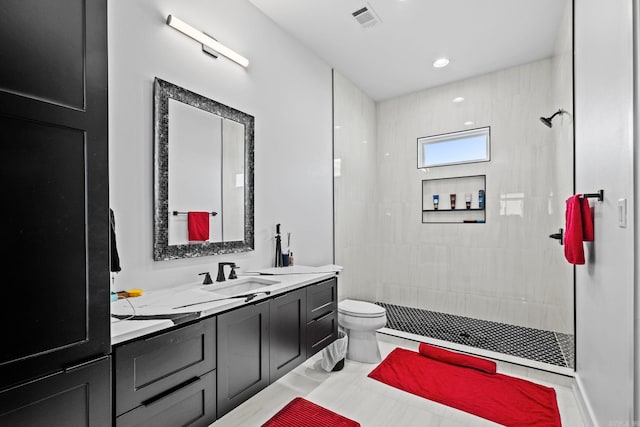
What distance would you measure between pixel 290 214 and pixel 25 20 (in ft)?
6.97

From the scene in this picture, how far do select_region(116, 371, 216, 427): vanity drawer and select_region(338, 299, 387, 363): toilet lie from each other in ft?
4.58

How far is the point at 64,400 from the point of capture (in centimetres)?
91

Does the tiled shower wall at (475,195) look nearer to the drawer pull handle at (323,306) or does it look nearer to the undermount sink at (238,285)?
the drawer pull handle at (323,306)

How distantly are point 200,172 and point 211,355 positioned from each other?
3.77 feet

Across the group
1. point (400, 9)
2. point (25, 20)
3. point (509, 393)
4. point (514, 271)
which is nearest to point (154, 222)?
point (25, 20)

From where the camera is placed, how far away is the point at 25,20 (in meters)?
0.85

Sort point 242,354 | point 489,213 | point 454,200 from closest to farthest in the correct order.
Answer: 1. point 242,354
2. point 489,213
3. point 454,200

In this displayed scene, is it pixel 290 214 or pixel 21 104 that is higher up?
pixel 21 104

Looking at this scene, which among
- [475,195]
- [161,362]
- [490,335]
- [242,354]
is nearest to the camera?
[161,362]

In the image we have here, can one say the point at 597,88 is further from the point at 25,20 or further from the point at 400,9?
the point at 25,20

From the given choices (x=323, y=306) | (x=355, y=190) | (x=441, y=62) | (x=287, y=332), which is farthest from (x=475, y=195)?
(x=287, y=332)

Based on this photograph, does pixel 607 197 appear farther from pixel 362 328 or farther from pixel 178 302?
pixel 178 302

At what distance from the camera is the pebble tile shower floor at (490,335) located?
2658mm

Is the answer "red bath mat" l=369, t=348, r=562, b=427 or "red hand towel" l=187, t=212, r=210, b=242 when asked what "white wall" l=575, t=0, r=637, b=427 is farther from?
"red hand towel" l=187, t=212, r=210, b=242
